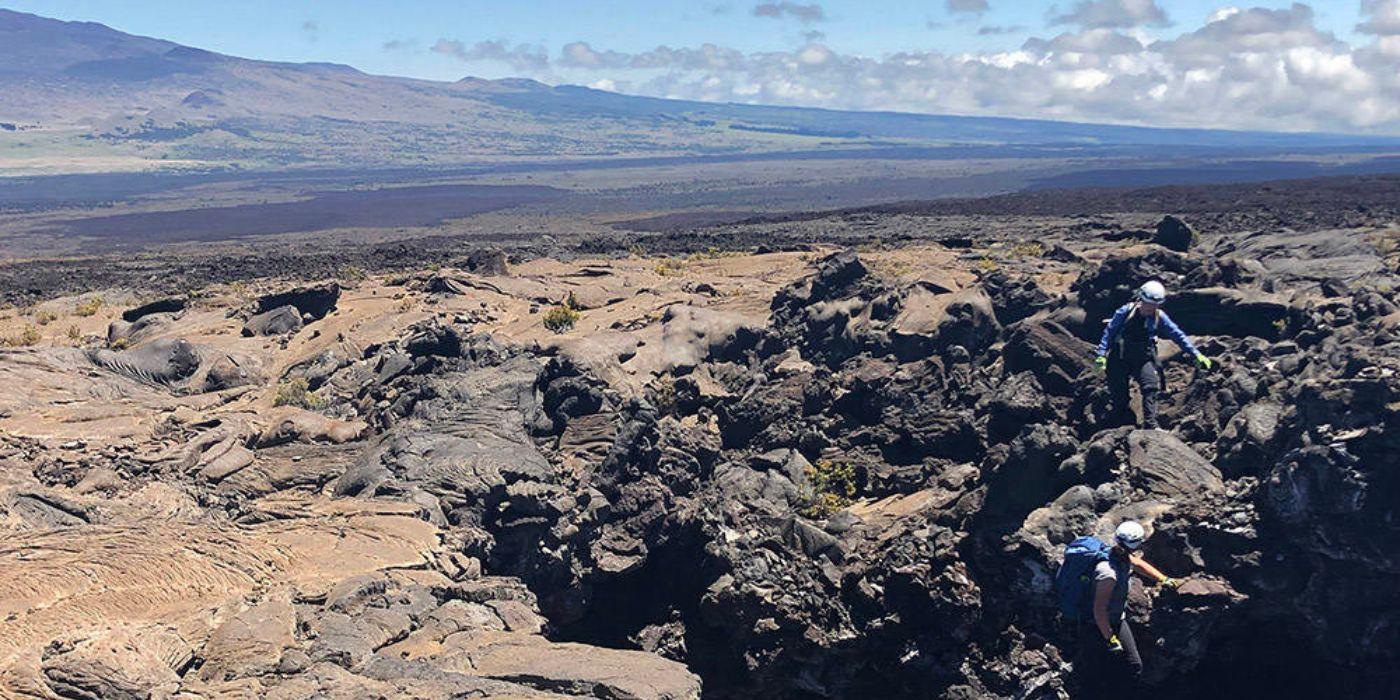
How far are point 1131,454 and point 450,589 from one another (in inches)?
337

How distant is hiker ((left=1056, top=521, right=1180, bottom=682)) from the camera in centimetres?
912

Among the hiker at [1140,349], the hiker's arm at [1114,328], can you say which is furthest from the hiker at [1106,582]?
the hiker's arm at [1114,328]

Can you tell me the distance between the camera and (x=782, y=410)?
18.0 metres

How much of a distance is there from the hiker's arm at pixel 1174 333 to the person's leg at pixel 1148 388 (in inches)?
18.7

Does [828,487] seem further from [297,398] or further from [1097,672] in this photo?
[297,398]

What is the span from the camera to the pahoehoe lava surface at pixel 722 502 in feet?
33.3

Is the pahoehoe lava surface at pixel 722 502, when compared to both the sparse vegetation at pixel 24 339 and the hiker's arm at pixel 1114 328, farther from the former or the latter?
the sparse vegetation at pixel 24 339

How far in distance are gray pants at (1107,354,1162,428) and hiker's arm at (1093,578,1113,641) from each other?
4792mm

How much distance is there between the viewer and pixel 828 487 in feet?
51.8

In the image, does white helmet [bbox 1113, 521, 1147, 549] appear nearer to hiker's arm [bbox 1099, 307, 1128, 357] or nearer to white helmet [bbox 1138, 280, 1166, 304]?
hiker's arm [bbox 1099, 307, 1128, 357]

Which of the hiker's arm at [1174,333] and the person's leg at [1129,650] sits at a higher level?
the hiker's arm at [1174,333]

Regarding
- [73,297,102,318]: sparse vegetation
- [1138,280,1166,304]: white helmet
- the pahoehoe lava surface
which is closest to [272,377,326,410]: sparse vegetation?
the pahoehoe lava surface

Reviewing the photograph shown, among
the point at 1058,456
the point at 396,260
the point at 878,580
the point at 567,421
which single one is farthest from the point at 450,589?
the point at 396,260

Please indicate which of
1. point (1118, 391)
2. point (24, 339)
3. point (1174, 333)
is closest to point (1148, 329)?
point (1174, 333)
